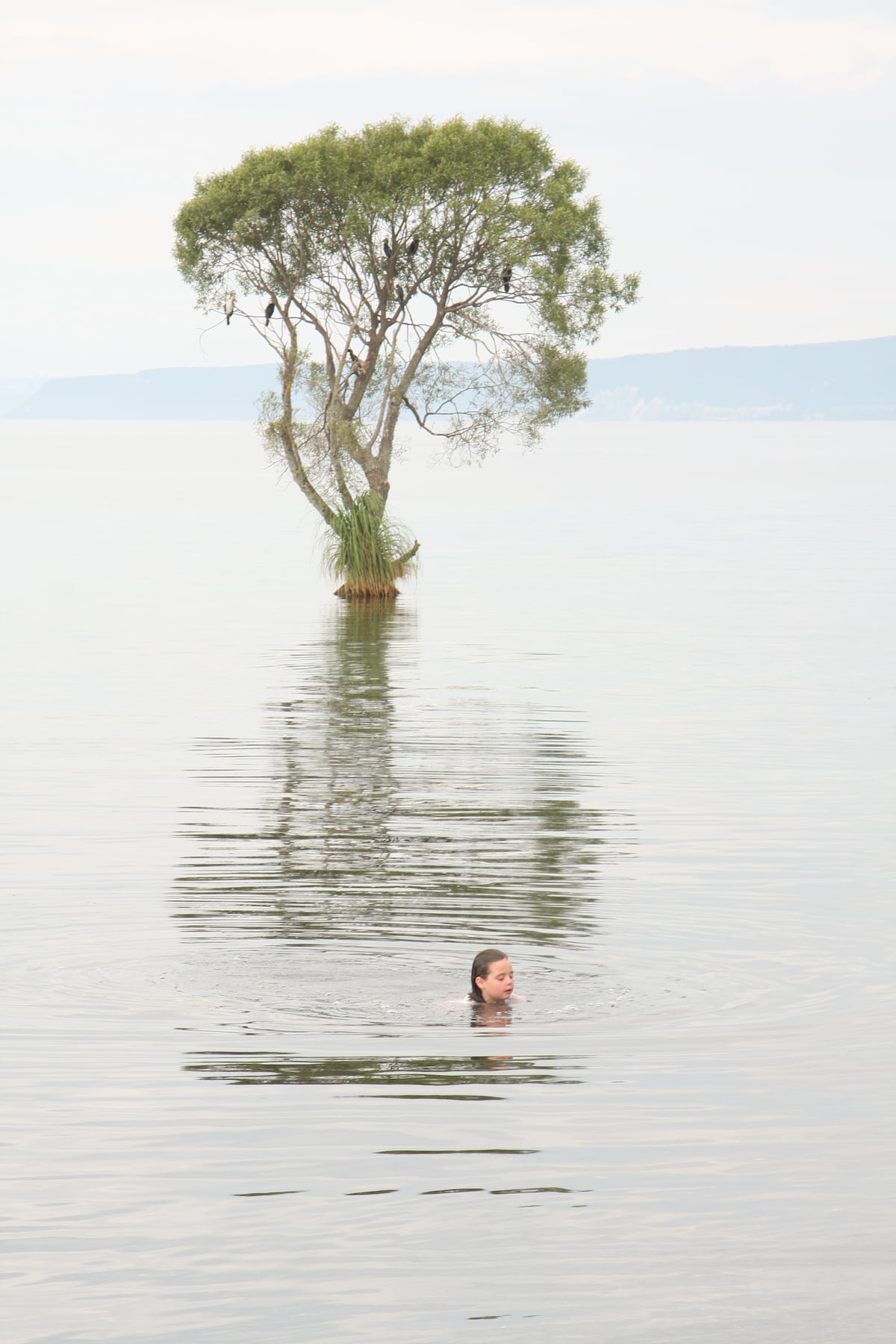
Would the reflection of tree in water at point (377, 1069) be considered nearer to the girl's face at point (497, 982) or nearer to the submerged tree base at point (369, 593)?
the girl's face at point (497, 982)

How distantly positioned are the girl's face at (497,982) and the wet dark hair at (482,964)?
0.04 feet

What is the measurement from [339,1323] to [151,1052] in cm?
352

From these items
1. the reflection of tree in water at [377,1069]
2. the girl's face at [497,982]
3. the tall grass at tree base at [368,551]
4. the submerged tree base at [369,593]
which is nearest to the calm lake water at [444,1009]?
the reflection of tree in water at [377,1069]

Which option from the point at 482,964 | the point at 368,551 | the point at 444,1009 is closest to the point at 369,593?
the point at 368,551

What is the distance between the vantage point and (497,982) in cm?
1116

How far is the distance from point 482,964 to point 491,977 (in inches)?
4.0

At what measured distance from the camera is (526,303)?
43.8m

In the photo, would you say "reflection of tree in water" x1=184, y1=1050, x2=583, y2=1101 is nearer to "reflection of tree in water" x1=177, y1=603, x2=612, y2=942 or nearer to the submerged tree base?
"reflection of tree in water" x1=177, y1=603, x2=612, y2=942

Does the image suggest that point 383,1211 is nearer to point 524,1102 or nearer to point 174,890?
point 524,1102

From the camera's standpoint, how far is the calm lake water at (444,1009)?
772cm

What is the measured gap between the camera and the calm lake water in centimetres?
772

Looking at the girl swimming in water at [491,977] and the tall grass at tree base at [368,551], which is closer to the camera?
the girl swimming in water at [491,977]

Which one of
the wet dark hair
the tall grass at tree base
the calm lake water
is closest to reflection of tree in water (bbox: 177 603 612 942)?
the calm lake water

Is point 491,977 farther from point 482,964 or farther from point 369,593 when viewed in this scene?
point 369,593
